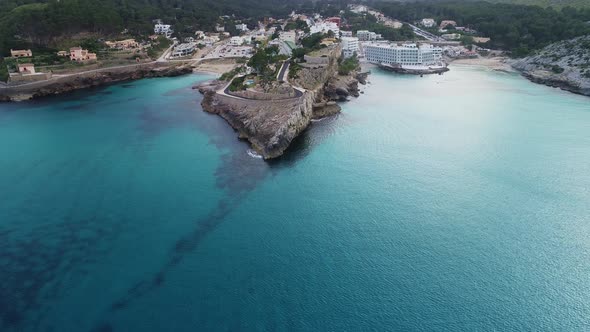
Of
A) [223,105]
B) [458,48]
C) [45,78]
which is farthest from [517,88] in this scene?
[45,78]

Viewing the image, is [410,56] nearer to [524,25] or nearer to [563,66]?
[563,66]

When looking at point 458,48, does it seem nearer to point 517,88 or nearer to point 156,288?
point 517,88

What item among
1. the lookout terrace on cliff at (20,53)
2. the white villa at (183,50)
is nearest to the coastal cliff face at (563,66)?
the white villa at (183,50)

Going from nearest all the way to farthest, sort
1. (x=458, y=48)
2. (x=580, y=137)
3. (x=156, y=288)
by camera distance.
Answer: (x=156, y=288), (x=580, y=137), (x=458, y=48)

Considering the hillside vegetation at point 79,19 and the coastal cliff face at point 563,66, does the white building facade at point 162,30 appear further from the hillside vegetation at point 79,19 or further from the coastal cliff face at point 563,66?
the coastal cliff face at point 563,66

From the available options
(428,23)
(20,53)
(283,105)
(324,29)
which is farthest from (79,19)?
(428,23)

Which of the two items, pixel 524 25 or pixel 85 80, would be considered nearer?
pixel 85 80
